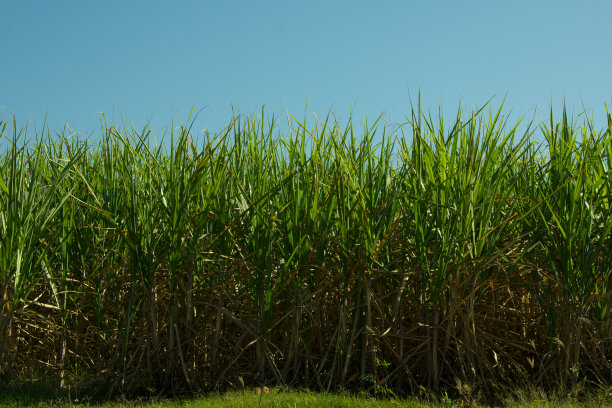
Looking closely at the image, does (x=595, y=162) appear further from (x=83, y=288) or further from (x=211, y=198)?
(x=83, y=288)

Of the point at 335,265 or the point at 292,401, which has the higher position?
the point at 335,265

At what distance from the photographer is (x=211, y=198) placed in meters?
3.33

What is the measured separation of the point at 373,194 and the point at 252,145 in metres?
0.86

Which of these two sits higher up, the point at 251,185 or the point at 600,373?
the point at 251,185

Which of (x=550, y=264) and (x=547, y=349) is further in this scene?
(x=547, y=349)

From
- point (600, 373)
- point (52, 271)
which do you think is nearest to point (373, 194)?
point (600, 373)

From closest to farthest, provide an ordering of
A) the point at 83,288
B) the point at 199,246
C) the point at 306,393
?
the point at 306,393
the point at 199,246
the point at 83,288

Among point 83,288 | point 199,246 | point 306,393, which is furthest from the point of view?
point 83,288

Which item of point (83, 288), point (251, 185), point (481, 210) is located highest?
point (251, 185)

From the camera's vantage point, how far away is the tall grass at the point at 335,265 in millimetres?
3258

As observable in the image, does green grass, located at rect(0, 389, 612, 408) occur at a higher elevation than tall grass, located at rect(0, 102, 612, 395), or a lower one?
lower

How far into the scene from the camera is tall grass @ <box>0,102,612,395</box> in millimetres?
3258

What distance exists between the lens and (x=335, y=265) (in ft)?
10.9

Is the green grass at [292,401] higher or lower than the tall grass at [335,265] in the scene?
lower
